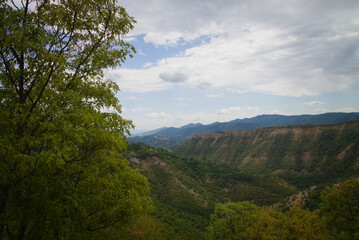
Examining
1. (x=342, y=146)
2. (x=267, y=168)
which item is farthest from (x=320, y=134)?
(x=267, y=168)

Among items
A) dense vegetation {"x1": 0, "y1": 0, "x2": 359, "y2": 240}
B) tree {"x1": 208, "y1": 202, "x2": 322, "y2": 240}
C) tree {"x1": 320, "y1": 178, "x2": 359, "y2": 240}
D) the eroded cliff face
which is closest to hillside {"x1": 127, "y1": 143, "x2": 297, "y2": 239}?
tree {"x1": 208, "y1": 202, "x2": 322, "y2": 240}

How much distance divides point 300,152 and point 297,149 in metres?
3.61

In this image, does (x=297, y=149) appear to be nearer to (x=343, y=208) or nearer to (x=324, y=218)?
(x=343, y=208)

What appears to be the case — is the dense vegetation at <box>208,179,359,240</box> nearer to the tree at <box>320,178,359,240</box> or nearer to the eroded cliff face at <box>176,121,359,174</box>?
the tree at <box>320,178,359,240</box>

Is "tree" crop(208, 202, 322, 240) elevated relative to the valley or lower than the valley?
elevated

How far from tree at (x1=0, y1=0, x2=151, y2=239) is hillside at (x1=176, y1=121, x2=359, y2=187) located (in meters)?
Result: 123

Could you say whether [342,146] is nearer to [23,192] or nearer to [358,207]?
[358,207]

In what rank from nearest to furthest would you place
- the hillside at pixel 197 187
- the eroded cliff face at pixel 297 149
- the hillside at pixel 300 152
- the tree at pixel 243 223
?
the tree at pixel 243 223 < the hillside at pixel 197 187 < the hillside at pixel 300 152 < the eroded cliff face at pixel 297 149

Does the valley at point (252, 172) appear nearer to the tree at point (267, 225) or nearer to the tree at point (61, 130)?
the tree at point (267, 225)

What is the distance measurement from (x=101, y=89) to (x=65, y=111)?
5.95ft

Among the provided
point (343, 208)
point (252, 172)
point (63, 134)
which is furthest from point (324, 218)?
point (252, 172)

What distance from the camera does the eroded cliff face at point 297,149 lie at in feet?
367

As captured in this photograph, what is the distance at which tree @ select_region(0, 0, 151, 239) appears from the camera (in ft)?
17.2

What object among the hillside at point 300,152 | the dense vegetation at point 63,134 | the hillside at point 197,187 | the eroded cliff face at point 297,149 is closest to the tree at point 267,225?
the dense vegetation at point 63,134
